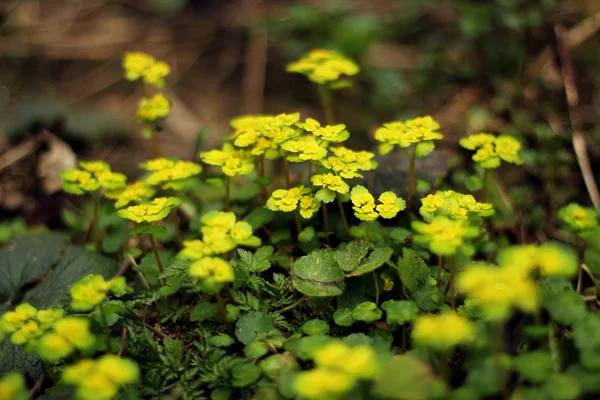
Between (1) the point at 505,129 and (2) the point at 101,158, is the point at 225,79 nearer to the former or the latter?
(2) the point at 101,158

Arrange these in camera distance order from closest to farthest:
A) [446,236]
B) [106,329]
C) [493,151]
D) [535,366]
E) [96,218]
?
[535,366], [446,236], [106,329], [493,151], [96,218]

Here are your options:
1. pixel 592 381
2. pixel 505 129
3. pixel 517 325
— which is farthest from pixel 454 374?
pixel 505 129

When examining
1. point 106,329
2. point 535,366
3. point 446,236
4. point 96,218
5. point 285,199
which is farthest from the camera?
point 96,218

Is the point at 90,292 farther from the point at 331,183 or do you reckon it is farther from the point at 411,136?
the point at 411,136

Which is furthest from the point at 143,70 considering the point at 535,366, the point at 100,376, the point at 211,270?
the point at 535,366

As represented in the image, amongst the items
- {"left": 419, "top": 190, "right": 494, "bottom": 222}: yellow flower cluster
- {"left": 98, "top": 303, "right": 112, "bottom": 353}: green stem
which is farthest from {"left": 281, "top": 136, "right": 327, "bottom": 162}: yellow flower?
{"left": 98, "top": 303, "right": 112, "bottom": 353}: green stem

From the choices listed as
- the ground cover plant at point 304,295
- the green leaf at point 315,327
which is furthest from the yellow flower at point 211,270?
the green leaf at point 315,327

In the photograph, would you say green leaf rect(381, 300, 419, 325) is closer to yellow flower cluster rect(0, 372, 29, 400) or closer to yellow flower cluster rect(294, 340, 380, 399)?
yellow flower cluster rect(294, 340, 380, 399)

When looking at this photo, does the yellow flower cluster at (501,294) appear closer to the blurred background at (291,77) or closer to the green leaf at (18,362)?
the blurred background at (291,77)
